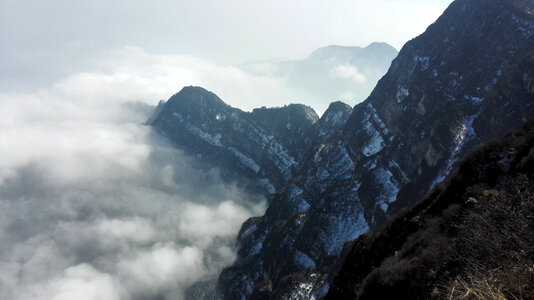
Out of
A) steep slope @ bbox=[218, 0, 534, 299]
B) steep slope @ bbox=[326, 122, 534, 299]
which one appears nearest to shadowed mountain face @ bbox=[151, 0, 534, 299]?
steep slope @ bbox=[218, 0, 534, 299]

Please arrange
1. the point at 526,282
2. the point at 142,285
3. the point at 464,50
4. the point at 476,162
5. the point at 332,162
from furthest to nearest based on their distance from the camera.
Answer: the point at 142,285
the point at 332,162
the point at 464,50
the point at 476,162
the point at 526,282

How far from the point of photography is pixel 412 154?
289 ft

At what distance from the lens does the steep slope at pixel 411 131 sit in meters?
73.2

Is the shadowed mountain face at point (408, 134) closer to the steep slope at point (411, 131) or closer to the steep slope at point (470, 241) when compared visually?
the steep slope at point (411, 131)

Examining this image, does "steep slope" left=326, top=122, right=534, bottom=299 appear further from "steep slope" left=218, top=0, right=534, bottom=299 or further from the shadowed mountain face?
the shadowed mountain face

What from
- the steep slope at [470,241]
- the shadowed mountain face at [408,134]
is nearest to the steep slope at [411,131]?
the shadowed mountain face at [408,134]

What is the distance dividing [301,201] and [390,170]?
4578 centimetres

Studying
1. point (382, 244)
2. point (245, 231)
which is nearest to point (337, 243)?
point (382, 244)

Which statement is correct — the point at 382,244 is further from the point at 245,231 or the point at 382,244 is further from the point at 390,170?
the point at 245,231

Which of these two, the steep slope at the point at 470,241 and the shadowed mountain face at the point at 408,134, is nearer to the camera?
the steep slope at the point at 470,241

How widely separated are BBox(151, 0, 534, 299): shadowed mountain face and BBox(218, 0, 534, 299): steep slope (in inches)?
12.9

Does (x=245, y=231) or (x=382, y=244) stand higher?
(x=245, y=231)

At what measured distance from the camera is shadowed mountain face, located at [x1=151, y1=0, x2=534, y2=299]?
72.9 meters

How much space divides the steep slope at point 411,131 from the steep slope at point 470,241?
3868 centimetres
